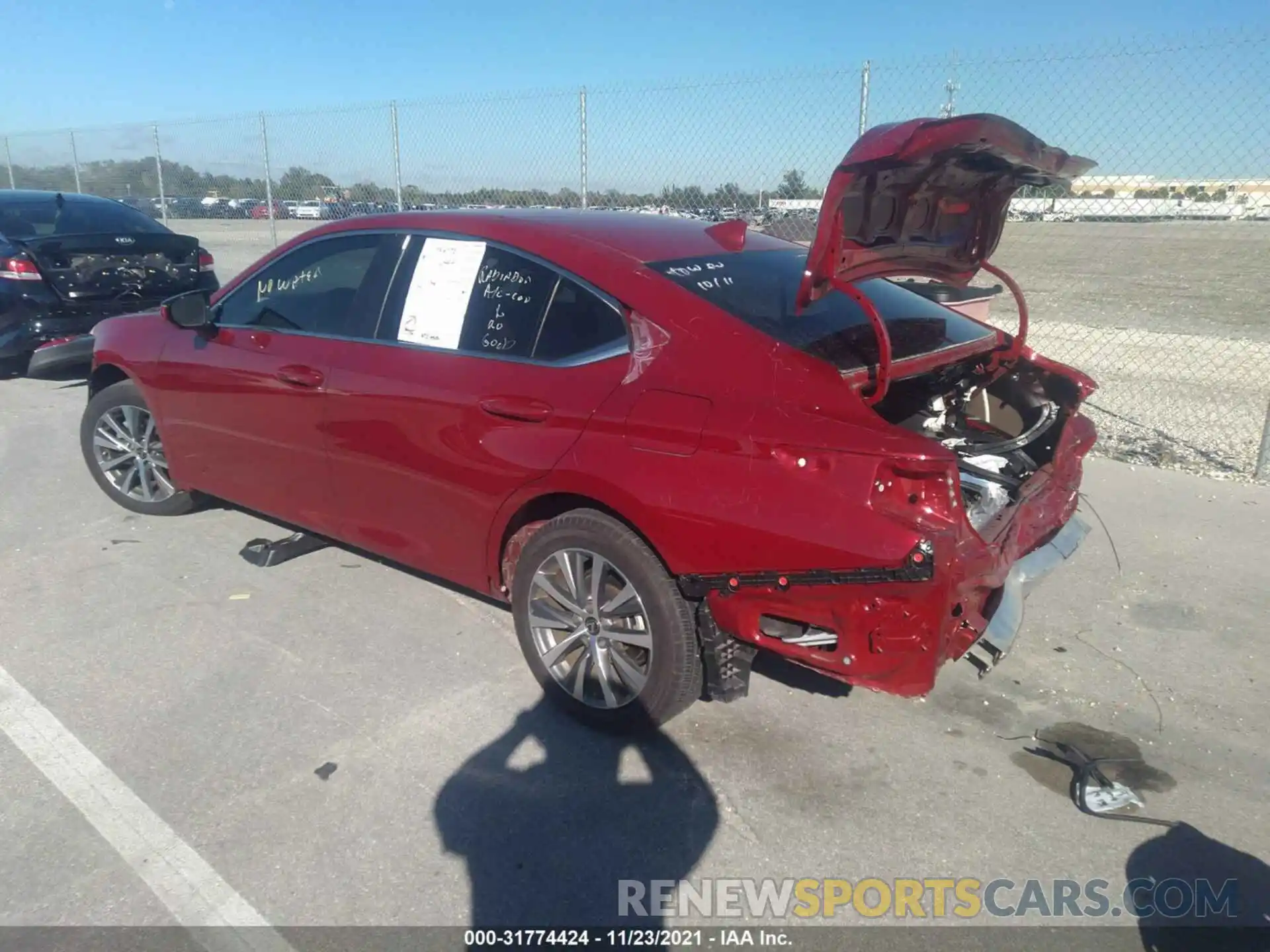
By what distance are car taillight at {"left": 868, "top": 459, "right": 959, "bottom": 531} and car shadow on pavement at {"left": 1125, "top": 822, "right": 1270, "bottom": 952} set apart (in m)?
1.16

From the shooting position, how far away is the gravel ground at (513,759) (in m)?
2.75

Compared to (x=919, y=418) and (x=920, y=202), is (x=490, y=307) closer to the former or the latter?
(x=920, y=202)

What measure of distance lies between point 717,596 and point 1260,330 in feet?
41.1

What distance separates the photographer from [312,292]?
14.1 feet

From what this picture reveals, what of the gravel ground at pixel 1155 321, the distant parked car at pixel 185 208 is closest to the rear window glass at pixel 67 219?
the gravel ground at pixel 1155 321

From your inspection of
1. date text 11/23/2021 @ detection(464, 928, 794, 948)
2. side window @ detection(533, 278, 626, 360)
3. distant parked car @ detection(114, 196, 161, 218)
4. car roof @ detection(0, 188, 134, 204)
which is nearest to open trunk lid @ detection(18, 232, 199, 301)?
car roof @ detection(0, 188, 134, 204)

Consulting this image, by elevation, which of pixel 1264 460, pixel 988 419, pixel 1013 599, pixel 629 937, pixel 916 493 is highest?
pixel 916 493

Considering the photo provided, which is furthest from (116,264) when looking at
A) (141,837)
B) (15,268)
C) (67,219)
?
(141,837)

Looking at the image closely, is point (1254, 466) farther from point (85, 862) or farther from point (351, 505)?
point (85, 862)

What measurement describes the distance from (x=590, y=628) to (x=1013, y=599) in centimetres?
140

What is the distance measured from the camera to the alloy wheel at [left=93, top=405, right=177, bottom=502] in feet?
17.3

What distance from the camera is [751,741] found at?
133 inches

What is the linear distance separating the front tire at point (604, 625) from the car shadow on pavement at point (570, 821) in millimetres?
138

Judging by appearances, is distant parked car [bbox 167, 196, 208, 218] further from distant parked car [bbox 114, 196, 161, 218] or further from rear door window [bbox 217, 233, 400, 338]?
rear door window [bbox 217, 233, 400, 338]
